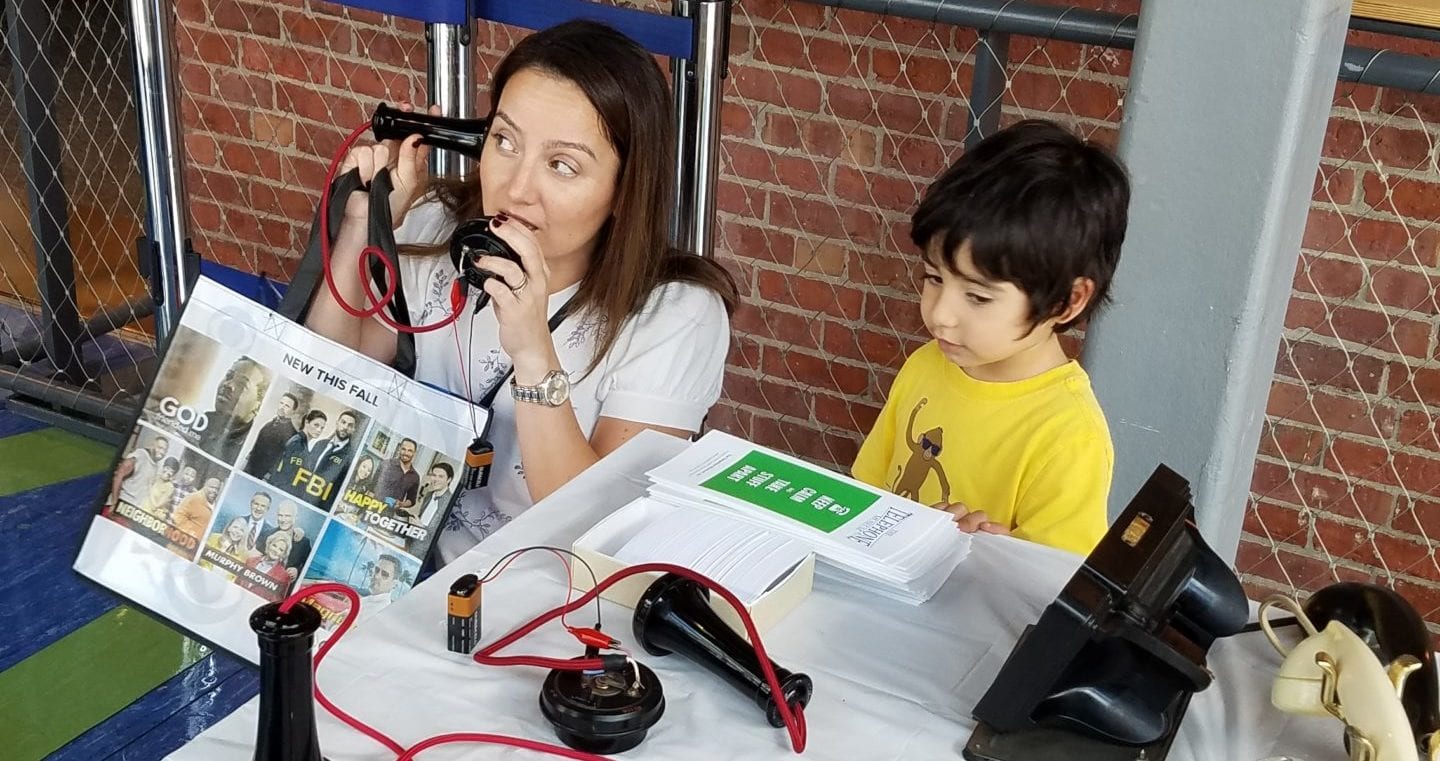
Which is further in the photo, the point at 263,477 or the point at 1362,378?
the point at 1362,378

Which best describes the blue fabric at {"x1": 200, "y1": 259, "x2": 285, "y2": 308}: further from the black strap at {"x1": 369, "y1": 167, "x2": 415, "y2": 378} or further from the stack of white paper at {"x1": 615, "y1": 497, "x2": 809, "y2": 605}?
the stack of white paper at {"x1": 615, "y1": 497, "x2": 809, "y2": 605}

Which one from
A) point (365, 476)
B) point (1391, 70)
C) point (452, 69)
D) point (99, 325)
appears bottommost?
point (99, 325)

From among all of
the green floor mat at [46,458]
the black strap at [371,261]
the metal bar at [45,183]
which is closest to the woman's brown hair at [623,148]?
the black strap at [371,261]

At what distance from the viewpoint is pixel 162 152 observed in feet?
7.95

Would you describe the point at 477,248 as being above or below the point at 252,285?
above

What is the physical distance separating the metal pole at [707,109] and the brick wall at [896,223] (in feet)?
2.81

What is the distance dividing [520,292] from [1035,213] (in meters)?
0.58

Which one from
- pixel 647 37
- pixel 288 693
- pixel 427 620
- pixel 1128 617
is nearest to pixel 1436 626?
pixel 647 37

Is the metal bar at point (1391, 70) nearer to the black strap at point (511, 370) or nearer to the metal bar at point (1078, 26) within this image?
the metal bar at point (1078, 26)

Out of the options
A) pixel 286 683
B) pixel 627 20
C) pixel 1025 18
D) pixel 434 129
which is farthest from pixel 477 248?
pixel 1025 18

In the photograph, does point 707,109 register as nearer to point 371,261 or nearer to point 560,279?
point 560,279

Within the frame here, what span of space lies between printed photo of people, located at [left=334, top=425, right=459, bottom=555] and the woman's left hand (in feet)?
0.64

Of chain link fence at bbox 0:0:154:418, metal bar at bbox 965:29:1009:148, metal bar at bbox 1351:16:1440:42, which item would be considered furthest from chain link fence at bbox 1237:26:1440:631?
chain link fence at bbox 0:0:154:418

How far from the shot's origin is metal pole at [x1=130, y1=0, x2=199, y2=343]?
7.72 ft
